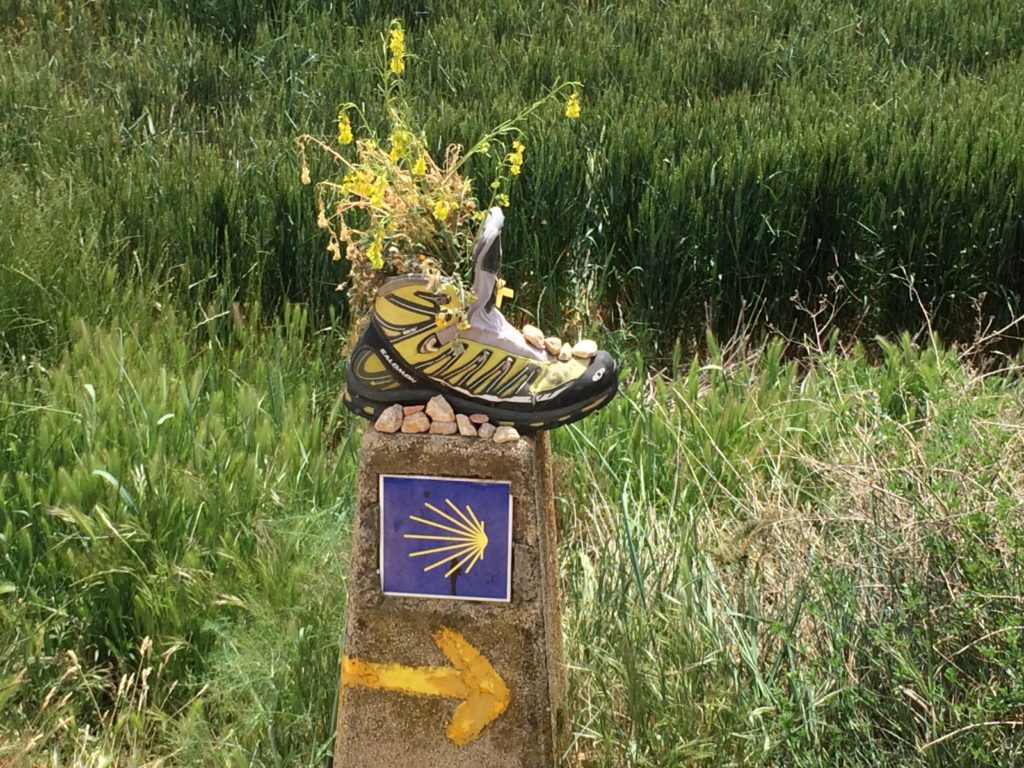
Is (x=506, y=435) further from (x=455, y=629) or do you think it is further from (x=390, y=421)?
(x=455, y=629)

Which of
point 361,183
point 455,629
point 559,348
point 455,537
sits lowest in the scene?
point 455,629

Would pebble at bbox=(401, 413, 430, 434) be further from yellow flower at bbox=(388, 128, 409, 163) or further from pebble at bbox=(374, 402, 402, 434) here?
yellow flower at bbox=(388, 128, 409, 163)

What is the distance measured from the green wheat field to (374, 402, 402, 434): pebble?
0.64m

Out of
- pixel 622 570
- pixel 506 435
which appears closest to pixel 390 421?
pixel 506 435

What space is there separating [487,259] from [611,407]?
1.42 metres

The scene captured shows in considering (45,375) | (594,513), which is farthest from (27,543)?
(594,513)

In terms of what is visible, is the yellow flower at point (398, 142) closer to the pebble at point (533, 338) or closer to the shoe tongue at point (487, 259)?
the shoe tongue at point (487, 259)

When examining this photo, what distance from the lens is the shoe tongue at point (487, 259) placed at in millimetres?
2053

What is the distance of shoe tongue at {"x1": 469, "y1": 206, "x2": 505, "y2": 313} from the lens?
2.05 metres

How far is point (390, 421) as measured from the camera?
219 centimetres

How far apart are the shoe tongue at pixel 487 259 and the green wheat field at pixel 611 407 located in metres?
0.82

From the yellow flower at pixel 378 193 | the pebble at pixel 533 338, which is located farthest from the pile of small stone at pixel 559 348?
the yellow flower at pixel 378 193

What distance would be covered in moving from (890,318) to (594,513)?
6.62 feet

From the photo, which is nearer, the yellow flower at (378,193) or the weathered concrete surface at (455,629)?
the yellow flower at (378,193)
